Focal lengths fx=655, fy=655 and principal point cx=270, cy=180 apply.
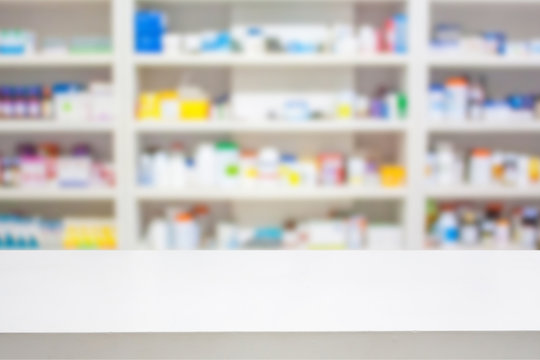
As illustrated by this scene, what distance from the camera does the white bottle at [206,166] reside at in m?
3.45

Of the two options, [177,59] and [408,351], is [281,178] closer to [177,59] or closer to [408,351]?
[177,59]

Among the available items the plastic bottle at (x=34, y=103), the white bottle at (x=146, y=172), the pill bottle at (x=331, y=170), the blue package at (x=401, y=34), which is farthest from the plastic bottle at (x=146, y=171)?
the blue package at (x=401, y=34)

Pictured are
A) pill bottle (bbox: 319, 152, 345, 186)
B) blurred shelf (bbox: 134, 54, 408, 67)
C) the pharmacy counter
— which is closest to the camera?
the pharmacy counter

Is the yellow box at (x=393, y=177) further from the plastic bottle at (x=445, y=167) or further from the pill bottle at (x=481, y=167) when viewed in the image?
the pill bottle at (x=481, y=167)

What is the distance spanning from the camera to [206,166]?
3455 millimetres

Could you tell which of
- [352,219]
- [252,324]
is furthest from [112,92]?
[252,324]

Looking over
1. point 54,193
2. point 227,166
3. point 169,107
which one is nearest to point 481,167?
point 227,166

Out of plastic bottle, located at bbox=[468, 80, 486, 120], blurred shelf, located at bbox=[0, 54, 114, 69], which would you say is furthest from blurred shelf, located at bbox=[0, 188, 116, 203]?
plastic bottle, located at bbox=[468, 80, 486, 120]

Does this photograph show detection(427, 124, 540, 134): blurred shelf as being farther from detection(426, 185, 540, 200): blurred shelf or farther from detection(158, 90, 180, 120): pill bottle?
detection(158, 90, 180, 120): pill bottle

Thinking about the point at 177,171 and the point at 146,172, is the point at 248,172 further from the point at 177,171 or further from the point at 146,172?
the point at 146,172

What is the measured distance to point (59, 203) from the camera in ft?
12.7

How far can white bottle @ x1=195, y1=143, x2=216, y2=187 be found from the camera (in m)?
3.45

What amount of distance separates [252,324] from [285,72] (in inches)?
116

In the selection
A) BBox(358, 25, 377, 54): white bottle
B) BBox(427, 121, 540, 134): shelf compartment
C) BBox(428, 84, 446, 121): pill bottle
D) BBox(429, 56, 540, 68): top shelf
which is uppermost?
BBox(358, 25, 377, 54): white bottle
